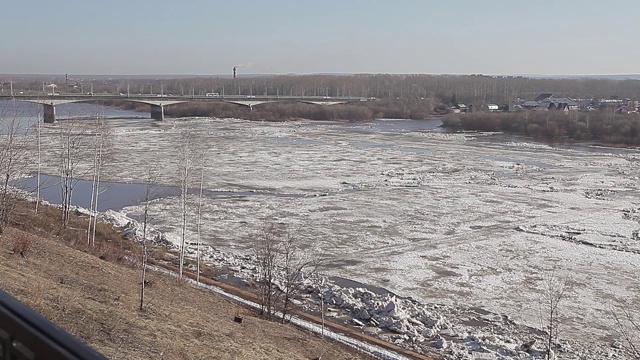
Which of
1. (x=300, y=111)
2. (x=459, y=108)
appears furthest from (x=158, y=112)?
(x=459, y=108)

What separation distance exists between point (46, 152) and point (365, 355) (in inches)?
1153

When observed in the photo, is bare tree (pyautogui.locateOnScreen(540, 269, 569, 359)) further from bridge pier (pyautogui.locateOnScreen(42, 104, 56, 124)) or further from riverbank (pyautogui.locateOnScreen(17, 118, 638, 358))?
bridge pier (pyautogui.locateOnScreen(42, 104, 56, 124))

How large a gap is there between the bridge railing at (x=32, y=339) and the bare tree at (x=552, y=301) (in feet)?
31.4

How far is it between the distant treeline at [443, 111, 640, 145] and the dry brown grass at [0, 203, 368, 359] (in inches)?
1804

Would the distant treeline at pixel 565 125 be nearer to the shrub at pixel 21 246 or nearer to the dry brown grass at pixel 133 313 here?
the dry brown grass at pixel 133 313

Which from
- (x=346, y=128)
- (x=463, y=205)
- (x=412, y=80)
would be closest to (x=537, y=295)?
(x=463, y=205)

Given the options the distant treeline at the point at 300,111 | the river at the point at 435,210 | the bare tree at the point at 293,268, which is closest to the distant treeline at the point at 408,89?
the distant treeline at the point at 300,111

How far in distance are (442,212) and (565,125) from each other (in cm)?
3810

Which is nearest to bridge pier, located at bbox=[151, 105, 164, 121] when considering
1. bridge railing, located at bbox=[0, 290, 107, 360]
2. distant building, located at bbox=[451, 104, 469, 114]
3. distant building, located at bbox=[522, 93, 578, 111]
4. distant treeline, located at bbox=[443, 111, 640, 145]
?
distant treeline, located at bbox=[443, 111, 640, 145]

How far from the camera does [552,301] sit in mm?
12078

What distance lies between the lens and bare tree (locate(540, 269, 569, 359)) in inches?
445

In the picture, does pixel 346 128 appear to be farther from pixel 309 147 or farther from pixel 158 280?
pixel 158 280

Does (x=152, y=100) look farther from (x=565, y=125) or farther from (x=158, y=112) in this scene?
(x=565, y=125)

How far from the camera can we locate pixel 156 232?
19.2 m
